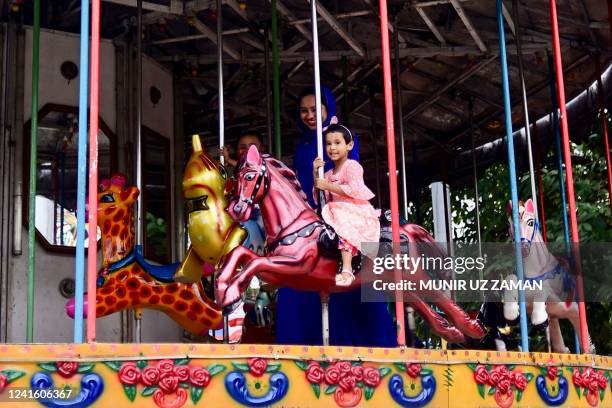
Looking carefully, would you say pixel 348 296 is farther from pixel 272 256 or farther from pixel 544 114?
pixel 544 114

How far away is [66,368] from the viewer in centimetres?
396

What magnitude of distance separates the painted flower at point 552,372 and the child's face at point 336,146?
70.5 inches

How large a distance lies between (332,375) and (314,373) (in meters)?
0.10

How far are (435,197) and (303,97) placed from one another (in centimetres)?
152

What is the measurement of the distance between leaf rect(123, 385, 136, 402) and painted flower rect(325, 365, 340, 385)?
997mm

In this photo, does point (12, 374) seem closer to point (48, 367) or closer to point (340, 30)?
point (48, 367)

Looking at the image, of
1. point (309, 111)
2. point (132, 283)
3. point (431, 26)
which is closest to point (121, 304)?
point (132, 283)

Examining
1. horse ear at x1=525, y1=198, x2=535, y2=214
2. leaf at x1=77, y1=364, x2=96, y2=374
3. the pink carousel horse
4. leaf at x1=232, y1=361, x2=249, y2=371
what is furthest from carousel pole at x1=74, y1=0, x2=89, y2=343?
horse ear at x1=525, y1=198, x2=535, y2=214

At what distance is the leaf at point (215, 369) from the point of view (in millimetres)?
4295

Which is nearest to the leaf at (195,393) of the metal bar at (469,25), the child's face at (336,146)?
the child's face at (336,146)

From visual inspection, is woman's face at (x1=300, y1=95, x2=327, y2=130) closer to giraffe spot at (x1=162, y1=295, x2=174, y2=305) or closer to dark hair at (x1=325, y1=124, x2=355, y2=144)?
dark hair at (x1=325, y1=124, x2=355, y2=144)

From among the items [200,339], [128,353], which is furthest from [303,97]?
[200,339]

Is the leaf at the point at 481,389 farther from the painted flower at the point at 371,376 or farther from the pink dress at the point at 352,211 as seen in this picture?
the pink dress at the point at 352,211

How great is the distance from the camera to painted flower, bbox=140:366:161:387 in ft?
13.5
